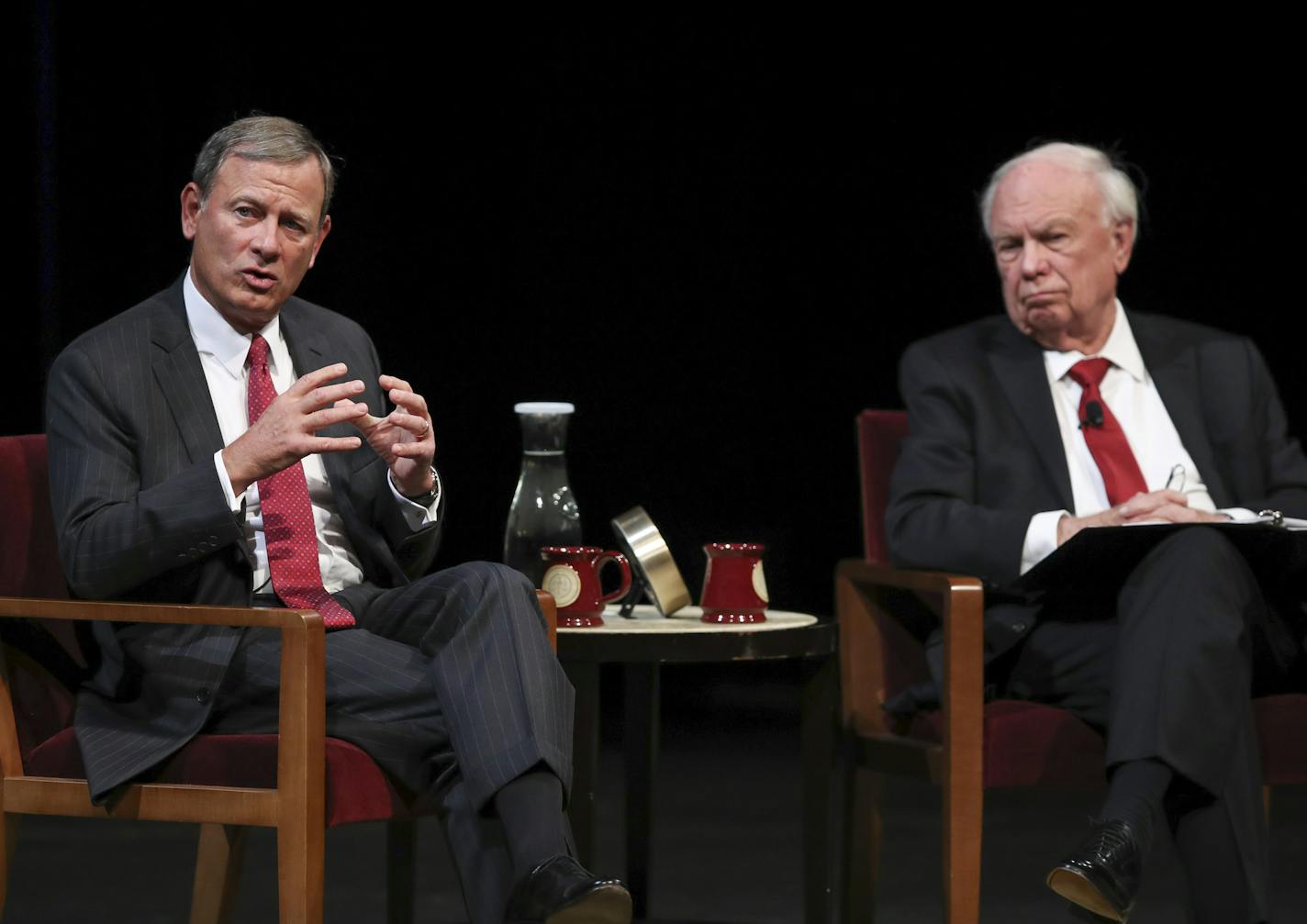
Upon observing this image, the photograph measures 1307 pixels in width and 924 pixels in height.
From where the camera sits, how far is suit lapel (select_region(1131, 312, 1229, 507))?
9.83 feet

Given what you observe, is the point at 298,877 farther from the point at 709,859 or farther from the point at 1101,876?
the point at 709,859

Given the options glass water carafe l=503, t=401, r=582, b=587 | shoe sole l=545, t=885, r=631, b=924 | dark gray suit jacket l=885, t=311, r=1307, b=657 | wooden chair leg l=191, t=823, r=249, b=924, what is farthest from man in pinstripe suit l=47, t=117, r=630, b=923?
dark gray suit jacket l=885, t=311, r=1307, b=657

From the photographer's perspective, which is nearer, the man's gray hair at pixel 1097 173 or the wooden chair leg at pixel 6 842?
the wooden chair leg at pixel 6 842

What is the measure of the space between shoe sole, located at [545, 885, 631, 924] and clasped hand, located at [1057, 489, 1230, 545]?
106 centimetres

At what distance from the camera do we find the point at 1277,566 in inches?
103

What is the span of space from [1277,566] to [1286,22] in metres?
2.34

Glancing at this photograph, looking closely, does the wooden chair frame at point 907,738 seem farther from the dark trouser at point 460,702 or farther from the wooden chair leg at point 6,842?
the wooden chair leg at point 6,842

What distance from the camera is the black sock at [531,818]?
2092 millimetres

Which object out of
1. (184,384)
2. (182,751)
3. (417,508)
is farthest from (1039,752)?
(184,384)

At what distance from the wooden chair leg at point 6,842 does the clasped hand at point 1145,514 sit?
1572mm

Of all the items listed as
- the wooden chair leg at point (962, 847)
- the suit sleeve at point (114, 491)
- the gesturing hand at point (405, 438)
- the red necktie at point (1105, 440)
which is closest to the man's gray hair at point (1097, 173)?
the red necktie at point (1105, 440)

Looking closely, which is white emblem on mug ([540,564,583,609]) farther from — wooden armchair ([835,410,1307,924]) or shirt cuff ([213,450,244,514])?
shirt cuff ([213,450,244,514])

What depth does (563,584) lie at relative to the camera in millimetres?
2721

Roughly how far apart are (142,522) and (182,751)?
0.96 ft
